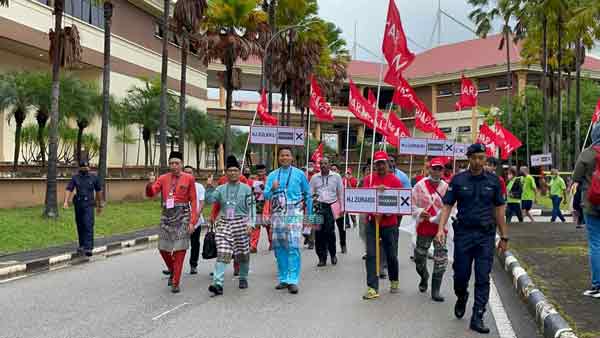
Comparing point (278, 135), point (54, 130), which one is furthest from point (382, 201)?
point (54, 130)

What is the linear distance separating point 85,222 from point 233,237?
471 centimetres

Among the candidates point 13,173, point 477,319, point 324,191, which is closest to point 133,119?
point 13,173

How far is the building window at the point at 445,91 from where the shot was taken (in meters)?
64.4

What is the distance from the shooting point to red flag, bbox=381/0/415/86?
11602 millimetres

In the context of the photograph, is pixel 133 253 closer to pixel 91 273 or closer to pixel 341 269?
pixel 91 273

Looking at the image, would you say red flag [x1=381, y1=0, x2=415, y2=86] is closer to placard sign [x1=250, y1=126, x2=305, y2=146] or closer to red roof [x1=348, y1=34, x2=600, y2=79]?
placard sign [x1=250, y1=126, x2=305, y2=146]

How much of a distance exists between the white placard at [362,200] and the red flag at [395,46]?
359 cm

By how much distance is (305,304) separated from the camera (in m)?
8.01

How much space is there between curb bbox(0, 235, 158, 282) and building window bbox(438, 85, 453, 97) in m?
52.4

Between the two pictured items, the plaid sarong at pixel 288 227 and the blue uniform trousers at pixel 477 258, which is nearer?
the blue uniform trousers at pixel 477 258

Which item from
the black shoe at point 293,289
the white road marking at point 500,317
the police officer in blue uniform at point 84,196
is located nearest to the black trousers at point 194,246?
the black shoe at point 293,289

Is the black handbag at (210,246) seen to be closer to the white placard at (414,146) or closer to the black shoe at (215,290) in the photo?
the black shoe at (215,290)

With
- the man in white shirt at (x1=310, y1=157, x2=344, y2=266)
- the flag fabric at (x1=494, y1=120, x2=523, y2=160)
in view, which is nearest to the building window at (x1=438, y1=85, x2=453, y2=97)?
the flag fabric at (x1=494, y1=120, x2=523, y2=160)

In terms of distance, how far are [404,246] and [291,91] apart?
88.1 feet
